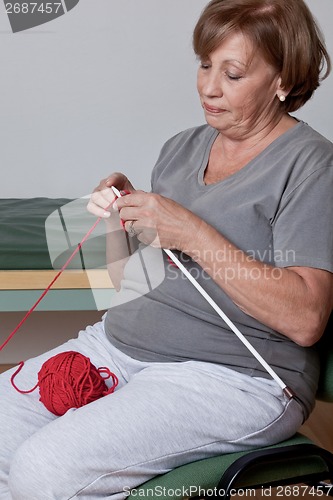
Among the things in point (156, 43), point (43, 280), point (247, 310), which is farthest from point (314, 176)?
point (156, 43)

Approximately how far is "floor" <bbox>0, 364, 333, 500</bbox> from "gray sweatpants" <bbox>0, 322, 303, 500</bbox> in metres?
0.66

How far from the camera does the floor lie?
7.19 ft

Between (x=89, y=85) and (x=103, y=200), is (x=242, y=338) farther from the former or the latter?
(x=89, y=85)

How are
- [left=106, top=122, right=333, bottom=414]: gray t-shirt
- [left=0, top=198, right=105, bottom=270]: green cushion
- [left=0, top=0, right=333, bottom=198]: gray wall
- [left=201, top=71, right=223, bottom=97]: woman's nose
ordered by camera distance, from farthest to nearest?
[left=0, top=0, right=333, bottom=198]: gray wall
[left=0, top=198, right=105, bottom=270]: green cushion
[left=201, top=71, right=223, bottom=97]: woman's nose
[left=106, top=122, right=333, bottom=414]: gray t-shirt

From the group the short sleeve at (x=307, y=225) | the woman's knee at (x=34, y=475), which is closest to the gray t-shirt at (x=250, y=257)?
the short sleeve at (x=307, y=225)

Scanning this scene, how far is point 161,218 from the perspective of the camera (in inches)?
53.2

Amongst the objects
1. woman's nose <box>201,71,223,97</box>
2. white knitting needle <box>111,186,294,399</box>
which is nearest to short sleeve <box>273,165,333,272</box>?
white knitting needle <box>111,186,294,399</box>

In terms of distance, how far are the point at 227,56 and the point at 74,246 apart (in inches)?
19.7

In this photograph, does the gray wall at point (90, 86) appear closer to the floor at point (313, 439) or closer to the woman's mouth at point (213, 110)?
the floor at point (313, 439)

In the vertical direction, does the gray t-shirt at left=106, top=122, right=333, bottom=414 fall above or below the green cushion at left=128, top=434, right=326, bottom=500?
above

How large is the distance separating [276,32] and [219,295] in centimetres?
46

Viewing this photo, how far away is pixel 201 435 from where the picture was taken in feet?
4.24

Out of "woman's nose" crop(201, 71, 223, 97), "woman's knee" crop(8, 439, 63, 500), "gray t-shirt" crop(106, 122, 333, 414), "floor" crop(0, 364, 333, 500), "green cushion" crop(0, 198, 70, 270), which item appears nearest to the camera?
"woman's knee" crop(8, 439, 63, 500)

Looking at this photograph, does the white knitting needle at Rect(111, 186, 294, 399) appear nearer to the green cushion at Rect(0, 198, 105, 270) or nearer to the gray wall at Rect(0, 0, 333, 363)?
the green cushion at Rect(0, 198, 105, 270)
